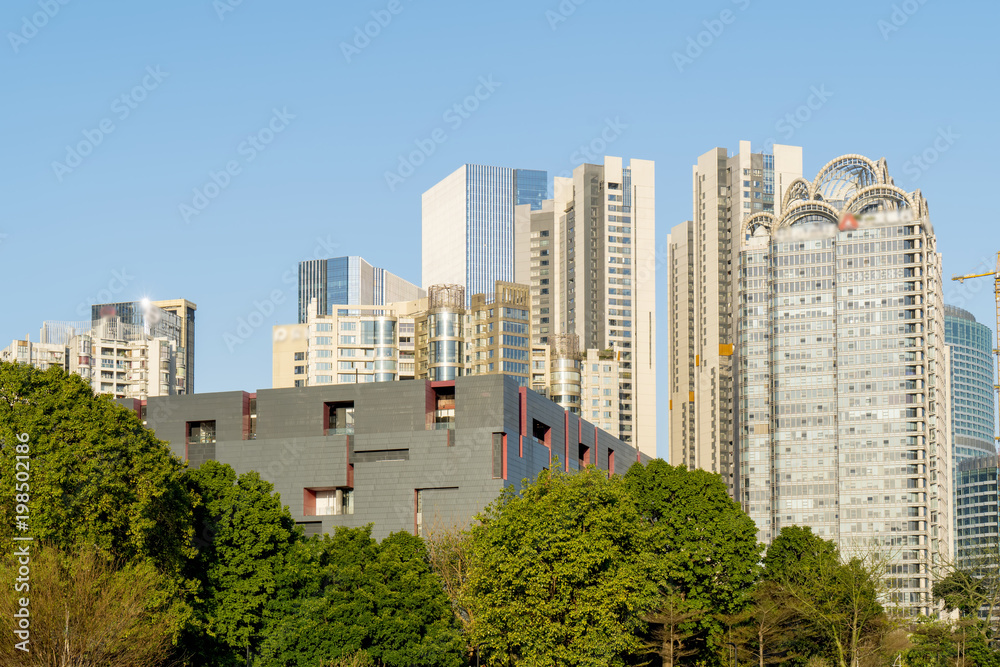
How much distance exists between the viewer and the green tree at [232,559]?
87375 mm

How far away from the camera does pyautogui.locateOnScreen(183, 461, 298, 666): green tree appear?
87375mm

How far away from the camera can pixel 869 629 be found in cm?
9900

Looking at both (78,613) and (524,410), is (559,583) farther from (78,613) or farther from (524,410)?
(524,410)

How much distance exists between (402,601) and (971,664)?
49.7 meters

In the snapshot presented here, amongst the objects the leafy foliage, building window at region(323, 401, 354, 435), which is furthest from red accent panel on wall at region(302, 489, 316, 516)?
the leafy foliage

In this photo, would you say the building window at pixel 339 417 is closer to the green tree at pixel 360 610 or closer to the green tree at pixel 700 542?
the green tree at pixel 360 610

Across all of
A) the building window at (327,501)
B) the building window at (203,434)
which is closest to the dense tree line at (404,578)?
the building window at (327,501)

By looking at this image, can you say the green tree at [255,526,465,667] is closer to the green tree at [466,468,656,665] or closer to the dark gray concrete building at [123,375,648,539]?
the green tree at [466,468,656,665]

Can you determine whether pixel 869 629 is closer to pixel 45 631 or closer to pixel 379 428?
pixel 379 428

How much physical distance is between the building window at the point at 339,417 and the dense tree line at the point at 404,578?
20744mm

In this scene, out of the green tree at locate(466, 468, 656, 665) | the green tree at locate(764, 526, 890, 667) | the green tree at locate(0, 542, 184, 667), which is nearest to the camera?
the green tree at locate(0, 542, 184, 667)

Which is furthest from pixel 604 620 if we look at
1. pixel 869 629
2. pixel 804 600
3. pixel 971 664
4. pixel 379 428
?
pixel 379 428

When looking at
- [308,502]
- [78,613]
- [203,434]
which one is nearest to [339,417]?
[308,502]

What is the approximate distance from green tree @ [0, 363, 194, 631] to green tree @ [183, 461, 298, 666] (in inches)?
439
